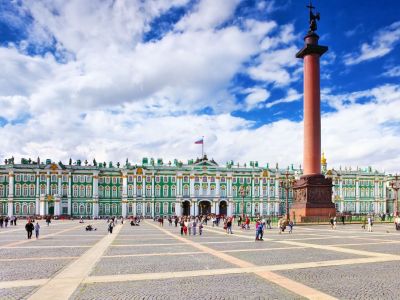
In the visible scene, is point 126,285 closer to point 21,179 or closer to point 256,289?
point 256,289

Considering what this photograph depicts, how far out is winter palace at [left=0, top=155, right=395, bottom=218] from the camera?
8844 cm

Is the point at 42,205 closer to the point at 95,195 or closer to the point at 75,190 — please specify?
the point at 75,190

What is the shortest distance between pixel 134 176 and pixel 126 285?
83.9m

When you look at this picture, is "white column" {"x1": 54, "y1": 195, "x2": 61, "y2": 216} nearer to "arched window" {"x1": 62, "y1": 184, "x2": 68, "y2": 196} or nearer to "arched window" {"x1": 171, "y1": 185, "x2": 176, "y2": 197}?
"arched window" {"x1": 62, "y1": 184, "x2": 68, "y2": 196}

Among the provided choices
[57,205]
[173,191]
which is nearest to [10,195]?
[57,205]

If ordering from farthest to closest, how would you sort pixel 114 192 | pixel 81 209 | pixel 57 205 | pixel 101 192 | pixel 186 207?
pixel 186 207
pixel 114 192
pixel 101 192
pixel 81 209
pixel 57 205

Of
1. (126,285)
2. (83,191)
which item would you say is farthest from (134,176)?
(126,285)

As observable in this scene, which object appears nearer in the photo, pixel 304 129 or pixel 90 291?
pixel 90 291

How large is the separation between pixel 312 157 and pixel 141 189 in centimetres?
5644

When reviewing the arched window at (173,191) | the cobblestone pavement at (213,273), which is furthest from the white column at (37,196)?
the cobblestone pavement at (213,273)

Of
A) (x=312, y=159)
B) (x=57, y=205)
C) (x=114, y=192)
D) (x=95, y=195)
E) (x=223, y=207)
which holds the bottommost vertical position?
(x=223, y=207)

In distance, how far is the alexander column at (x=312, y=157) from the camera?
43.8m

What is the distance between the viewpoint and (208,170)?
96.6 meters

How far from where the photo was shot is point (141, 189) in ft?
308
